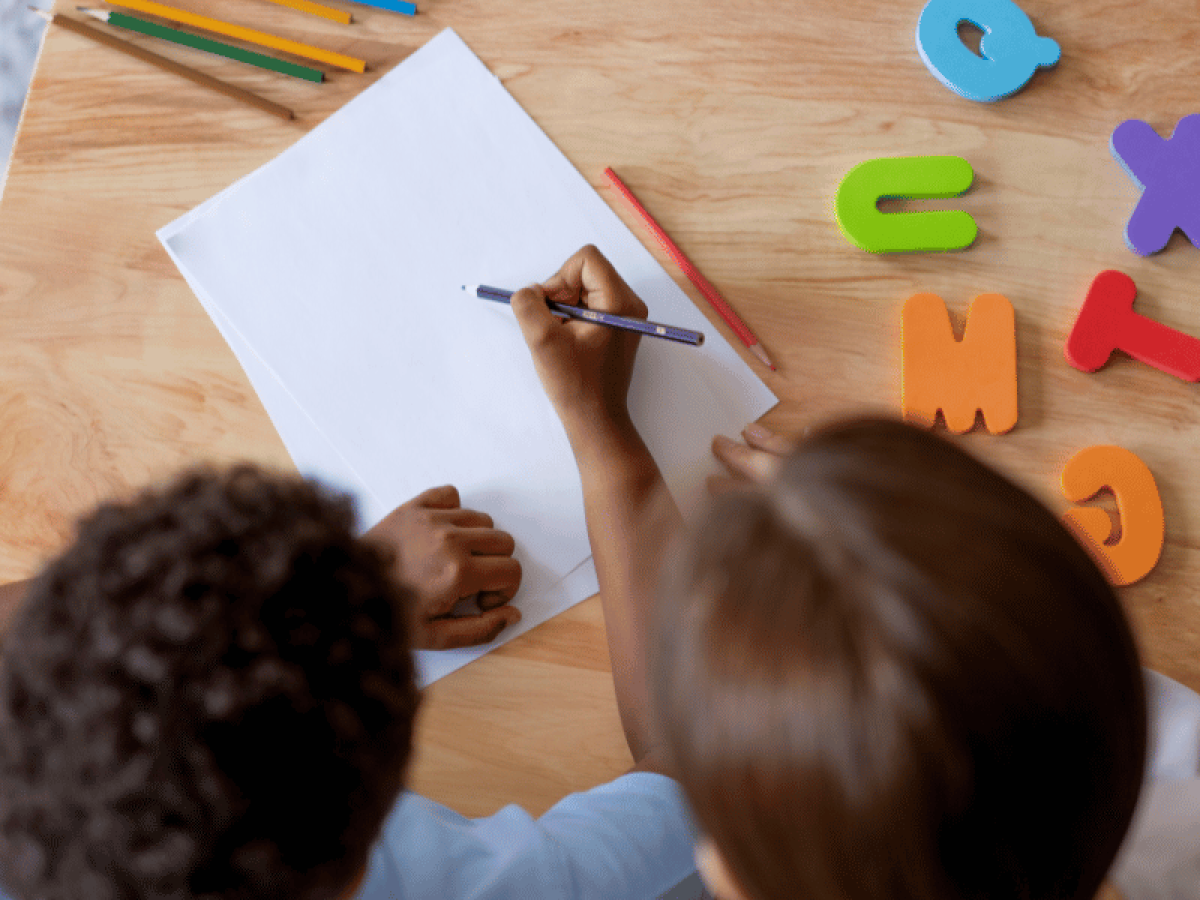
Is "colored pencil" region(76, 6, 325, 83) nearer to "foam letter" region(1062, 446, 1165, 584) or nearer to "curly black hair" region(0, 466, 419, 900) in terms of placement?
"curly black hair" region(0, 466, 419, 900)

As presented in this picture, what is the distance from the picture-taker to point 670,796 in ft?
1.75

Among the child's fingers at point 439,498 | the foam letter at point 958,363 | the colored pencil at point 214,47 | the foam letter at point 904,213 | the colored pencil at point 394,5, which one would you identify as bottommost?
the child's fingers at point 439,498

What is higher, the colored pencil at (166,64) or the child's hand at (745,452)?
the colored pencil at (166,64)

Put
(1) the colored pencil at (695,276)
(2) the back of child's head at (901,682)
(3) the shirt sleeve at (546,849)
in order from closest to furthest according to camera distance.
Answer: (2) the back of child's head at (901,682)
(3) the shirt sleeve at (546,849)
(1) the colored pencil at (695,276)

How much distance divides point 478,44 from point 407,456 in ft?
1.05

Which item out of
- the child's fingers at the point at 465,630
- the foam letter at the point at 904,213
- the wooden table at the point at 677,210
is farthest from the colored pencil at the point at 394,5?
the child's fingers at the point at 465,630

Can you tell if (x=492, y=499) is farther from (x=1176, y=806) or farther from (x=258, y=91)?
(x=1176, y=806)

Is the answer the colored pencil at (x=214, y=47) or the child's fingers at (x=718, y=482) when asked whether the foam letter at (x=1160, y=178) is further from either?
the colored pencil at (x=214, y=47)

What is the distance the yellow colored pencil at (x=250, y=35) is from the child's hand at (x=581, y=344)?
229mm

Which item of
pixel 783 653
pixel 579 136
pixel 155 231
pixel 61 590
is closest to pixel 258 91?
pixel 155 231

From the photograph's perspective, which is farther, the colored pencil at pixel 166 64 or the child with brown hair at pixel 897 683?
the colored pencil at pixel 166 64

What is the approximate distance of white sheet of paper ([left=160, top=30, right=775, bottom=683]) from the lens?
23.5 inches

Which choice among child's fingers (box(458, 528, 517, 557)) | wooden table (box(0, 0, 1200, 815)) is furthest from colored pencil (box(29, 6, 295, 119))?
child's fingers (box(458, 528, 517, 557))

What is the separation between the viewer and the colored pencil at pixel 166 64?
0.63m
